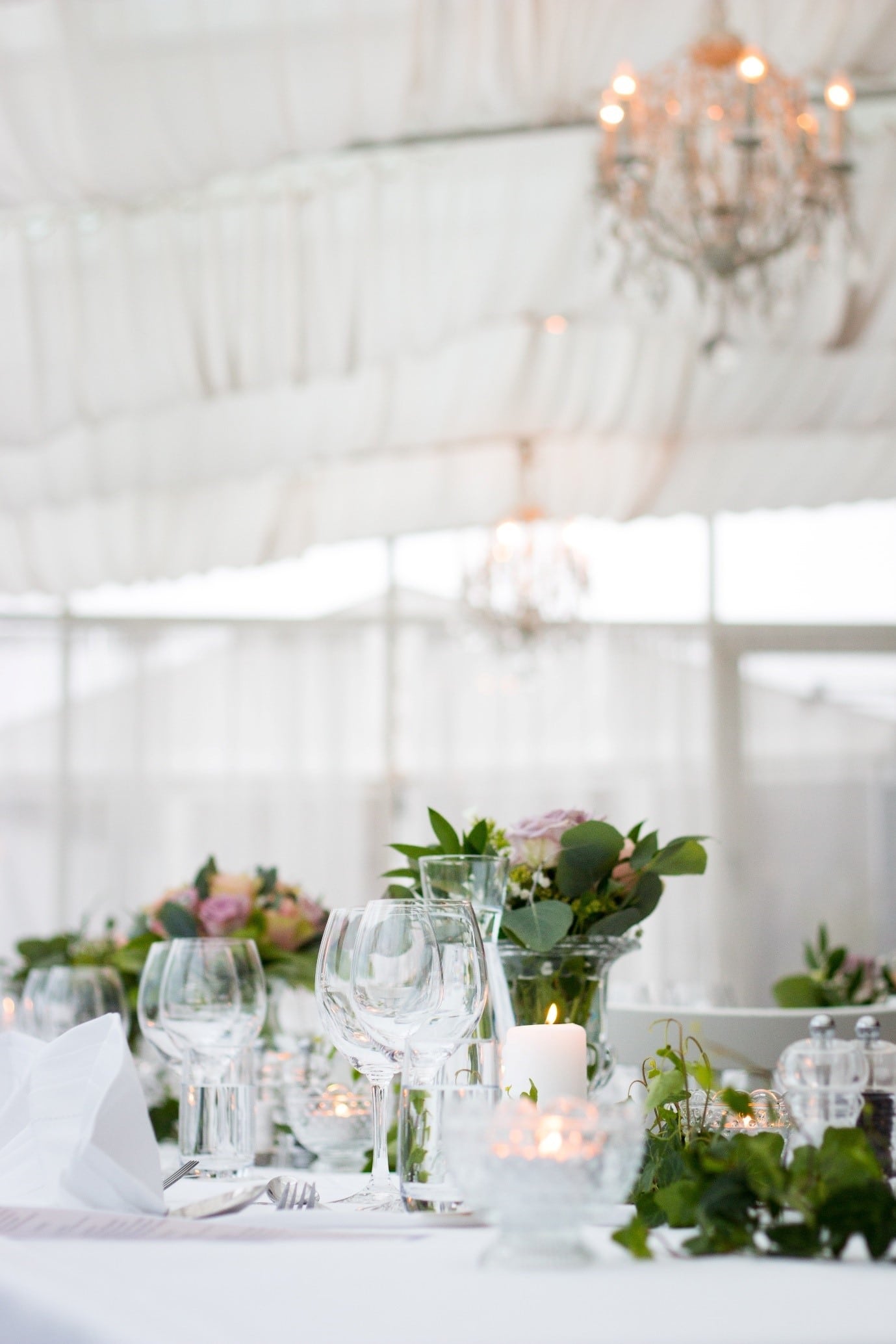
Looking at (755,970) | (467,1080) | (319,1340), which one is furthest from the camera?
(755,970)

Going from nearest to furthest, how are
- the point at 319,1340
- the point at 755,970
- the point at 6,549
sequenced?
the point at 319,1340 < the point at 6,549 < the point at 755,970

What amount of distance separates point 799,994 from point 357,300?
269 centimetres

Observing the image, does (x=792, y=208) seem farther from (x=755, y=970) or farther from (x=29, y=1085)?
(x=755, y=970)

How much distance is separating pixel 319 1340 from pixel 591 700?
23.6ft

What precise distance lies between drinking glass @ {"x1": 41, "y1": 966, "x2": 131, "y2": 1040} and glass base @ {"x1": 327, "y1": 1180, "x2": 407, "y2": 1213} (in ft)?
2.95

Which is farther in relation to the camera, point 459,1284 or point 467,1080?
point 467,1080

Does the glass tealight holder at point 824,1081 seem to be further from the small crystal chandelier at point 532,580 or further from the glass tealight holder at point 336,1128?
the small crystal chandelier at point 532,580

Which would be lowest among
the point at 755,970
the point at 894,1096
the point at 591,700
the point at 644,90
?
the point at 755,970

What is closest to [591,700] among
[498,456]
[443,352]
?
[498,456]

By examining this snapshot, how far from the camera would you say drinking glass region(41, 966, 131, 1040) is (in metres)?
1.91

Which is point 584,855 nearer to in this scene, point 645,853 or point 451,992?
point 645,853

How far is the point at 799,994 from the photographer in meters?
2.28

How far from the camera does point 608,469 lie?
589 centimetres

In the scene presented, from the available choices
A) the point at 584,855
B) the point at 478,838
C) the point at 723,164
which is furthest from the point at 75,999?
the point at 723,164
